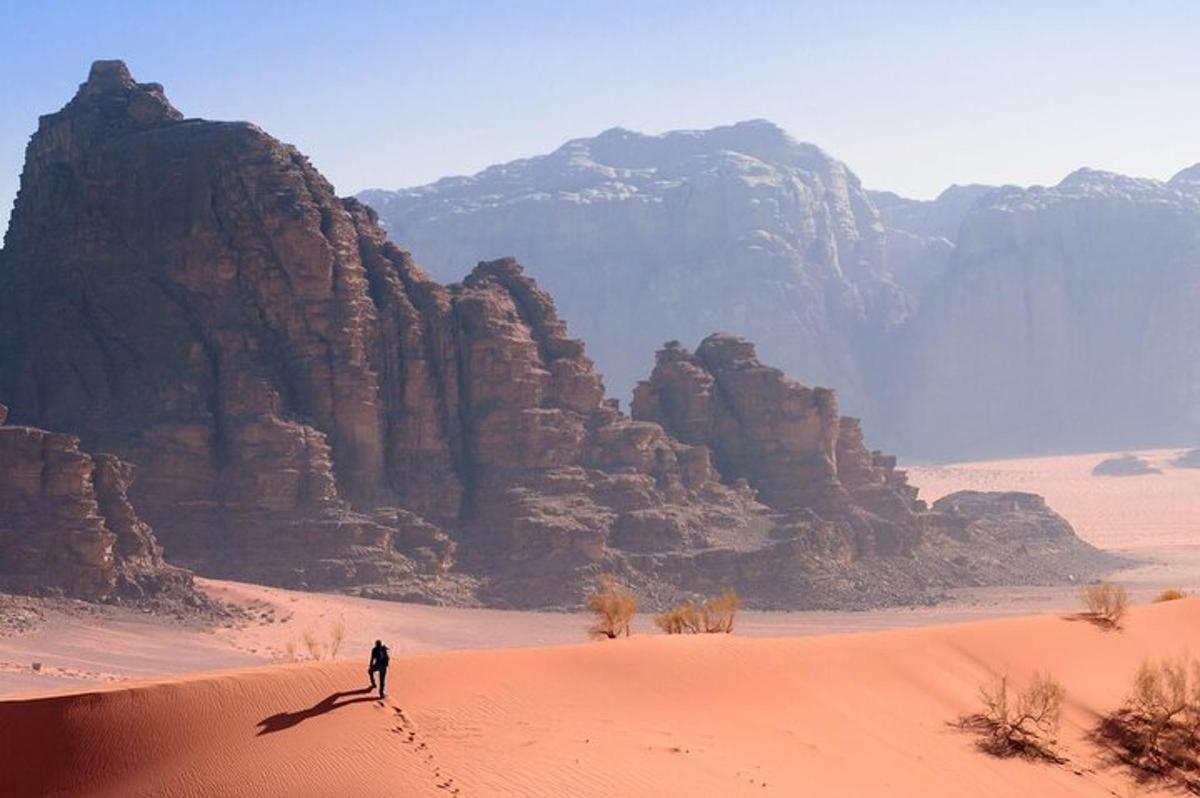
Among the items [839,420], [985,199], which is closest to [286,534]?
[839,420]

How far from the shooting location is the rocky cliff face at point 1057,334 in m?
172

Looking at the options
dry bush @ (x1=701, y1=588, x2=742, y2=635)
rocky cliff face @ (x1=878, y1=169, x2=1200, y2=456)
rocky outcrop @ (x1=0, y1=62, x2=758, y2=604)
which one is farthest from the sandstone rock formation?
rocky cliff face @ (x1=878, y1=169, x2=1200, y2=456)

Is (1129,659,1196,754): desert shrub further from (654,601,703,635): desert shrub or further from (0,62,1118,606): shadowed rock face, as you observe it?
(0,62,1118,606): shadowed rock face

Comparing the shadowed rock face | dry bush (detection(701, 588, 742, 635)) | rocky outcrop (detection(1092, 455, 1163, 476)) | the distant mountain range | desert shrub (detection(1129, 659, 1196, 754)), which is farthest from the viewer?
the distant mountain range

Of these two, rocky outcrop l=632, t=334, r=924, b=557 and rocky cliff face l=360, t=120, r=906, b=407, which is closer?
rocky outcrop l=632, t=334, r=924, b=557

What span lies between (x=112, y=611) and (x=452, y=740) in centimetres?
3064

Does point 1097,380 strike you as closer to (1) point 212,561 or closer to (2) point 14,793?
(1) point 212,561

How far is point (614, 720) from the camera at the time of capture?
22.7 metres

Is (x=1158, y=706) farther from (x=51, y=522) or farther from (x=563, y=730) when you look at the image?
(x=51, y=522)

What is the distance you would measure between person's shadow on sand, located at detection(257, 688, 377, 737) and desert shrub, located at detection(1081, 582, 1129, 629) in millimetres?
16943

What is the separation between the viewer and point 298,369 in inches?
2491

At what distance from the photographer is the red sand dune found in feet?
64.7

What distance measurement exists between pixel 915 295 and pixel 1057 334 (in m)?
21.3

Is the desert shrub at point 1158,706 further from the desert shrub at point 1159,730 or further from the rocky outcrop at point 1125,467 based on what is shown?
the rocky outcrop at point 1125,467
